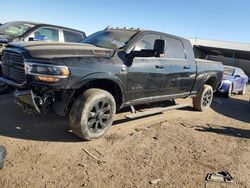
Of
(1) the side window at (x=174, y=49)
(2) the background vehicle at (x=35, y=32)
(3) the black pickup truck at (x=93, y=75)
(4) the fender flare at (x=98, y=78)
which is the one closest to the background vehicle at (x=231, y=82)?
(1) the side window at (x=174, y=49)

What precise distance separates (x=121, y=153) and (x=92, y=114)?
0.82 m

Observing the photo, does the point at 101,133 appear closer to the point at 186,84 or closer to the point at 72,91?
the point at 72,91

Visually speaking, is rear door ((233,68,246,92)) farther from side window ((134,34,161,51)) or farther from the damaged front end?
the damaged front end

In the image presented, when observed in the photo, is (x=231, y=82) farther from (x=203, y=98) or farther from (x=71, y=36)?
(x=71, y=36)

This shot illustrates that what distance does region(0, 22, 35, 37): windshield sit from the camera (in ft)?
32.4

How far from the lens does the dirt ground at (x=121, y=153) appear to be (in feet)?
13.7

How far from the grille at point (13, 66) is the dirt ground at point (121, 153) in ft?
3.02

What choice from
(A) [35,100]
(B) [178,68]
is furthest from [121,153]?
(B) [178,68]

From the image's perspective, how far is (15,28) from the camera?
1012 cm

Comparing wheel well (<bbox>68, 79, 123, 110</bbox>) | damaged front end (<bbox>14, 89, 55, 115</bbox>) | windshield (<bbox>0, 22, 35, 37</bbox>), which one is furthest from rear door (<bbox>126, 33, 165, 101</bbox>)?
windshield (<bbox>0, 22, 35, 37</bbox>)

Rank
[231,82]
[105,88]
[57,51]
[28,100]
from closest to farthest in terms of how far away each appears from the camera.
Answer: [28,100] < [57,51] < [105,88] < [231,82]

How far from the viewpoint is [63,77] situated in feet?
16.1

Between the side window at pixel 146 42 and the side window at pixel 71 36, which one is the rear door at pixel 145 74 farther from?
the side window at pixel 71 36

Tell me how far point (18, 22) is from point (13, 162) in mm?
7190
